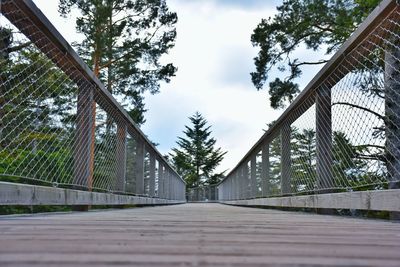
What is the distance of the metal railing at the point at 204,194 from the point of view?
24078 millimetres

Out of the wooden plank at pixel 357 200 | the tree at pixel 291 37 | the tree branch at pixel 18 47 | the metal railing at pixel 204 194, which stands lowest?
the wooden plank at pixel 357 200

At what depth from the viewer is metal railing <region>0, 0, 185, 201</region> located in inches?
94.9

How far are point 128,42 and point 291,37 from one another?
15.0 ft

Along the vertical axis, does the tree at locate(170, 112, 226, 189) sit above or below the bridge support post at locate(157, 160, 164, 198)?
above

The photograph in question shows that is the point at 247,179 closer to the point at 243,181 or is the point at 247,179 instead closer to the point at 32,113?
the point at 243,181

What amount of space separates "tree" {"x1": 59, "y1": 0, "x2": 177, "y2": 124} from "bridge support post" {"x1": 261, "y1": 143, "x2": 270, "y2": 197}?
248 inches

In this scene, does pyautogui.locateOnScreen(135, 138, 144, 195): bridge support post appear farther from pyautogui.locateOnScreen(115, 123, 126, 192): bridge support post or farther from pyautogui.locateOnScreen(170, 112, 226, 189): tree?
pyautogui.locateOnScreen(170, 112, 226, 189): tree

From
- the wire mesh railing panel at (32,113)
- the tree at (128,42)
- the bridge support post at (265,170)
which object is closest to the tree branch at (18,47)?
the wire mesh railing panel at (32,113)

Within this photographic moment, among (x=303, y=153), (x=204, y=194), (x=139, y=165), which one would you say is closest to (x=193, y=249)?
(x=303, y=153)

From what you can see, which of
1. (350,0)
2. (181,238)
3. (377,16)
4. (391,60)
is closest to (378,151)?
(391,60)

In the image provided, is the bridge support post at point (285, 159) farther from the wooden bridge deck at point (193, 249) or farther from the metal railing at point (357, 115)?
the wooden bridge deck at point (193, 249)

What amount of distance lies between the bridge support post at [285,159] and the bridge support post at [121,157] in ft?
5.76

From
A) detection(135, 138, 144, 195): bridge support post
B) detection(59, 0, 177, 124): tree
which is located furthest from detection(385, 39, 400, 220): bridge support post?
detection(59, 0, 177, 124): tree

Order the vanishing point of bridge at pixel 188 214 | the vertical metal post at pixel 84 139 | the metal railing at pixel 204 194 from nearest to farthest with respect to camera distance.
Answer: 1. the vanishing point of bridge at pixel 188 214
2. the vertical metal post at pixel 84 139
3. the metal railing at pixel 204 194
